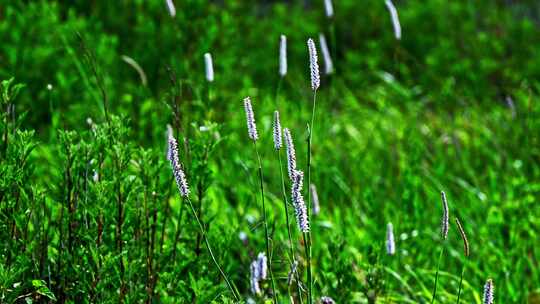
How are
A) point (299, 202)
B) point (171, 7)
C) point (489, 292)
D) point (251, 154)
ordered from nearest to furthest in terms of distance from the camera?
1. point (299, 202)
2. point (489, 292)
3. point (171, 7)
4. point (251, 154)

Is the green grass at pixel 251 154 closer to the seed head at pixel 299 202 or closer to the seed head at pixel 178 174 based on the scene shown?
the seed head at pixel 178 174

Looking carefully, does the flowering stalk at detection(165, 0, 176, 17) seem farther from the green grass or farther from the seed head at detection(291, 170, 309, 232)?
the seed head at detection(291, 170, 309, 232)

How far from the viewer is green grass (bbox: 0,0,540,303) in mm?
2291

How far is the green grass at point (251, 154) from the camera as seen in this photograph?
2291 millimetres

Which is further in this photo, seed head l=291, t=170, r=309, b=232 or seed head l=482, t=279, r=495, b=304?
seed head l=482, t=279, r=495, b=304

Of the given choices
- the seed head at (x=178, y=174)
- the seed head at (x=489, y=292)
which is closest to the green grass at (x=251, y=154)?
the seed head at (x=178, y=174)

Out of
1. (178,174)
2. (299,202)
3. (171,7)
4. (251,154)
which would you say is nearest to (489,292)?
(299,202)

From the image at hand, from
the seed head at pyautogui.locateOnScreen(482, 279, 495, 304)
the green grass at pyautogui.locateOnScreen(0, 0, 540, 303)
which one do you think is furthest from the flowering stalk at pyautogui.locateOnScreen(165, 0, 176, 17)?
the seed head at pyautogui.locateOnScreen(482, 279, 495, 304)

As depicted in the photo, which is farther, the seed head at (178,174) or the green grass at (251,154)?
the green grass at (251,154)

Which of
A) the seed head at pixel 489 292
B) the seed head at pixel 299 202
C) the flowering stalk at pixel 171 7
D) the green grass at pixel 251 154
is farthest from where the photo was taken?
the flowering stalk at pixel 171 7

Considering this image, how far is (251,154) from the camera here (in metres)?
4.20

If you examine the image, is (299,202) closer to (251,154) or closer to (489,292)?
(489,292)

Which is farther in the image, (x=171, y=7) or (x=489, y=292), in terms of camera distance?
(x=171, y=7)

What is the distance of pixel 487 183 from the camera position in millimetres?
4141
